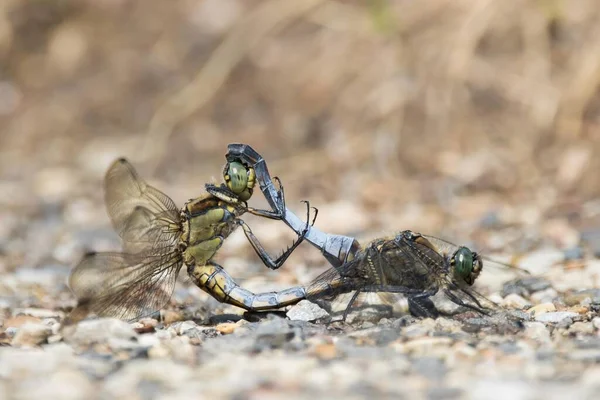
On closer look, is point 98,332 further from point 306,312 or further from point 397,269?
point 397,269

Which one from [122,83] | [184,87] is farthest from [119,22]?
[184,87]

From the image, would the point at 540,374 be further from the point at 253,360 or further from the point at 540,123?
the point at 540,123

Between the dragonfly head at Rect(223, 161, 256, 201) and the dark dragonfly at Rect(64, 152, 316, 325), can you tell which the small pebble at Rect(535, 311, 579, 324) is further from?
the dragonfly head at Rect(223, 161, 256, 201)

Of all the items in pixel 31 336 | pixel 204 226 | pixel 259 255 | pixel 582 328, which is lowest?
pixel 582 328

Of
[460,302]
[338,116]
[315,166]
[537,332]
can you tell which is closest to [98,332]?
[460,302]

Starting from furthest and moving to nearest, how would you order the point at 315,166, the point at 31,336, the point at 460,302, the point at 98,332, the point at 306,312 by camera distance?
1. the point at 315,166
2. the point at 306,312
3. the point at 460,302
4. the point at 31,336
5. the point at 98,332

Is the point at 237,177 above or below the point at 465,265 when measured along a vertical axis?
above

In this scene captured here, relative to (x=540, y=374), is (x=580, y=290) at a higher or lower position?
higher

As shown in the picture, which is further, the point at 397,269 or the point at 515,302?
the point at 515,302
